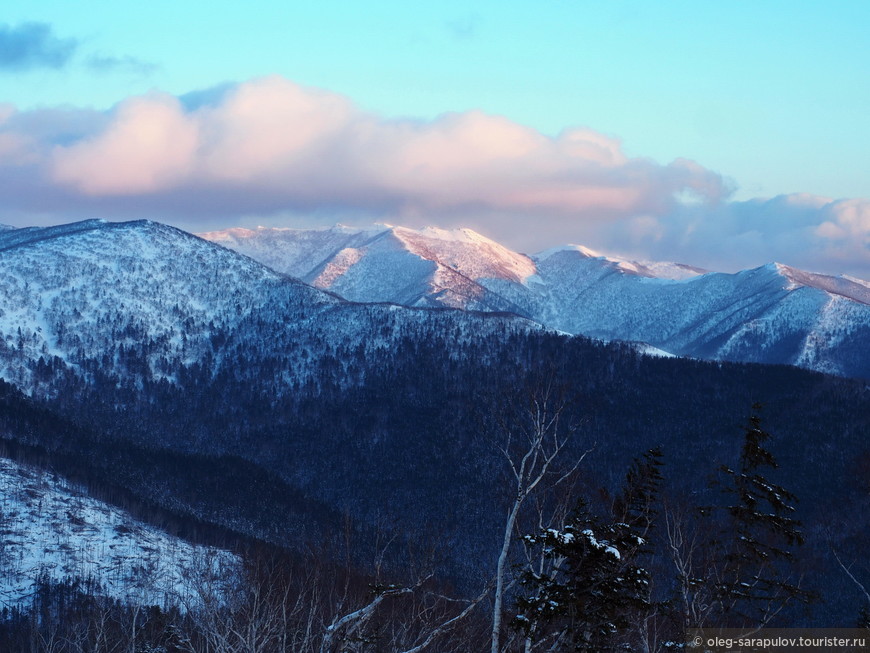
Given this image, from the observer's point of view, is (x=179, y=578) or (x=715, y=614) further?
(x=179, y=578)

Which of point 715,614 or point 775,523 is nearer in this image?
point 775,523

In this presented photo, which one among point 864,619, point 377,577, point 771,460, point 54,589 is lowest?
point 54,589

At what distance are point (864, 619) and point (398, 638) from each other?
33276 millimetres

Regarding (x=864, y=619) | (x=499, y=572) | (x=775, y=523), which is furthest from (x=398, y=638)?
(x=864, y=619)

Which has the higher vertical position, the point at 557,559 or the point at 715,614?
the point at 557,559

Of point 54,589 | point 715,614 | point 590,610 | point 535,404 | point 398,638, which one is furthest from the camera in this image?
point 54,589

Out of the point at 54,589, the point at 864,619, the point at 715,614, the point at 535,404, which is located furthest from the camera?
Answer: the point at 54,589

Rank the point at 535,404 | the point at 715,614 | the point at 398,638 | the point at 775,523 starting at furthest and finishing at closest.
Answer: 1. the point at 715,614
2. the point at 398,638
3. the point at 775,523
4. the point at 535,404

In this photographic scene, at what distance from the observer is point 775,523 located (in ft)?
132

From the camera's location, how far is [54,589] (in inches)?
7180

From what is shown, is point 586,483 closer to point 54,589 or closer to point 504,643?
point 504,643

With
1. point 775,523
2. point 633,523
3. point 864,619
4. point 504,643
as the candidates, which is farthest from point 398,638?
point 864,619

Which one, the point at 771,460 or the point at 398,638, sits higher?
the point at 771,460

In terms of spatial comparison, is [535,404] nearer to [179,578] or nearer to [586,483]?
[586,483]
